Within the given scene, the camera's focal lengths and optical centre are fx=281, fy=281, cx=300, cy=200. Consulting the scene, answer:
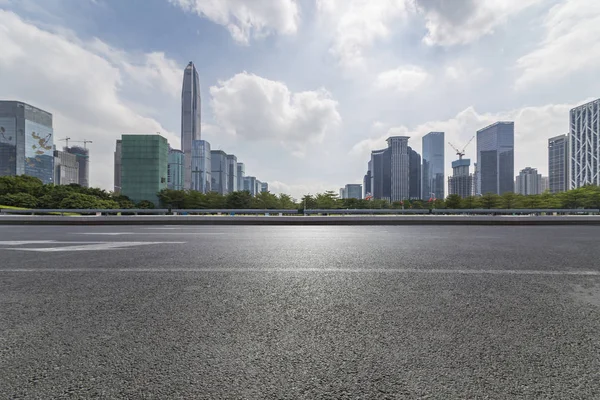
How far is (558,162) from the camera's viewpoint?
152m

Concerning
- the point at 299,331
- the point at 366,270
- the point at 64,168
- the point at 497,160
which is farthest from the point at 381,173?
the point at 64,168

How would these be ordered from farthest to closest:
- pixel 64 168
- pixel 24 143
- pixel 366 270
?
1. pixel 64 168
2. pixel 24 143
3. pixel 366 270

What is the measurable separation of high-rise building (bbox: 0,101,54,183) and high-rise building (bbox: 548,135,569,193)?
845 feet

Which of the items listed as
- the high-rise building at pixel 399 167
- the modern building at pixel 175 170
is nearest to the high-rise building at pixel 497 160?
the high-rise building at pixel 399 167

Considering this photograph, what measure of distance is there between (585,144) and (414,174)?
79.2 meters

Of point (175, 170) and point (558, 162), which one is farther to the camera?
point (175, 170)

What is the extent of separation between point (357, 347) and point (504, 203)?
65.0m

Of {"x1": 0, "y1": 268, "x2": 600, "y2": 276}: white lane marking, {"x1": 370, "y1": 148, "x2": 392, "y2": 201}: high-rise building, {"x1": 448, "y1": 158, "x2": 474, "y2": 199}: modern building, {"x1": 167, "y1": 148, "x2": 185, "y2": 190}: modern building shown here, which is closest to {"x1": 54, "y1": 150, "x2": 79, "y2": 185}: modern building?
{"x1": 167, "y1": 148, "x2": 185, "y2": 190}: modern building

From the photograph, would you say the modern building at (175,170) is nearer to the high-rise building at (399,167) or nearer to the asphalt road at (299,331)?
the high-rise building at (399,167)

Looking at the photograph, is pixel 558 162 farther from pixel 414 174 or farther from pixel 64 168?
pixel 64 168

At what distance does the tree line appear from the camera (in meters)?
41.3

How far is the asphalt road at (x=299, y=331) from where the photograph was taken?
1.66m

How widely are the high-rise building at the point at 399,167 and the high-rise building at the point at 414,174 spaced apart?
1932mm

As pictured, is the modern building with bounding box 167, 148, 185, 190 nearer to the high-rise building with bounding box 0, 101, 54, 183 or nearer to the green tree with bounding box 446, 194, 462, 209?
A: the high-rise building with bounding box 0, 101, 54, 183
